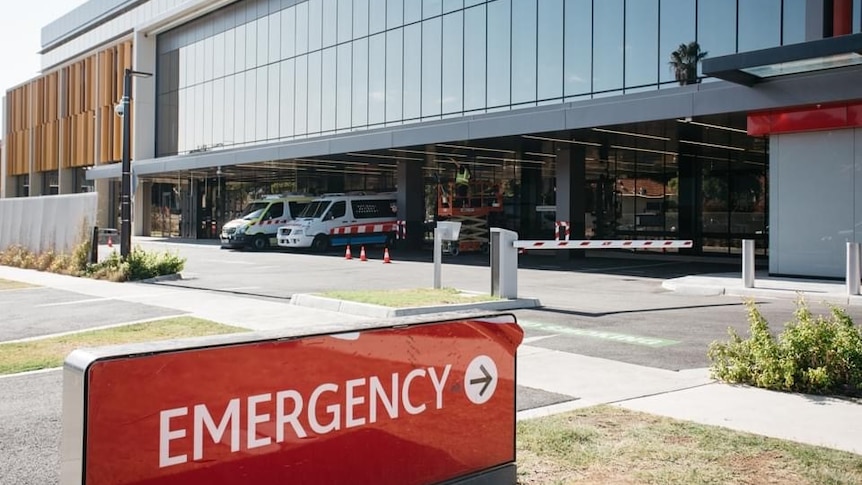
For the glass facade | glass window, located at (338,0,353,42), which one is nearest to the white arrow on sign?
the glass facade

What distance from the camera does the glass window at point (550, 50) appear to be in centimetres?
2655

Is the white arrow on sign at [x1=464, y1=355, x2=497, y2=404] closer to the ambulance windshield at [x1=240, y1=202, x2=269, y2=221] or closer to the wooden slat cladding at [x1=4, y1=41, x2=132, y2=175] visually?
the ambulance windshield at [x1=240, y1=202, x2=269, y2=221]

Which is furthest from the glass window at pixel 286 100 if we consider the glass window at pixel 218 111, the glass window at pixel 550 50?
the glass window at pixel 550 50

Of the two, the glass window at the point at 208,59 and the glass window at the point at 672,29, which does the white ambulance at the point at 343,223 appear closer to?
the glass window at the point at 672,29

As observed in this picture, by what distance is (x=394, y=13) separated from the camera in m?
33.7

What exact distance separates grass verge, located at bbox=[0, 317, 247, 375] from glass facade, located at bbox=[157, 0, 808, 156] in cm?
1686

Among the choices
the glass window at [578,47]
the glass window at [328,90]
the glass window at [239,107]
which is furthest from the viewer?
the glass window at [239,107]

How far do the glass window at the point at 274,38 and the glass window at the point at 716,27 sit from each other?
971 inches

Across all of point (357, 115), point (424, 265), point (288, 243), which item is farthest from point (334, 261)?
point (357, 115)

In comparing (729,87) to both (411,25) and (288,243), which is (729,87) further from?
(288,243)

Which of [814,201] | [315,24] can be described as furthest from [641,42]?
[315,24]

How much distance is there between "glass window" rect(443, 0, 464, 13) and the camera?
30.5m

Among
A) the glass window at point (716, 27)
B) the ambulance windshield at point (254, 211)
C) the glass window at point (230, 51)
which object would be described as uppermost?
the glass window at point (230, 51)

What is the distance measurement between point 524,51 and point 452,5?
4701 mm
